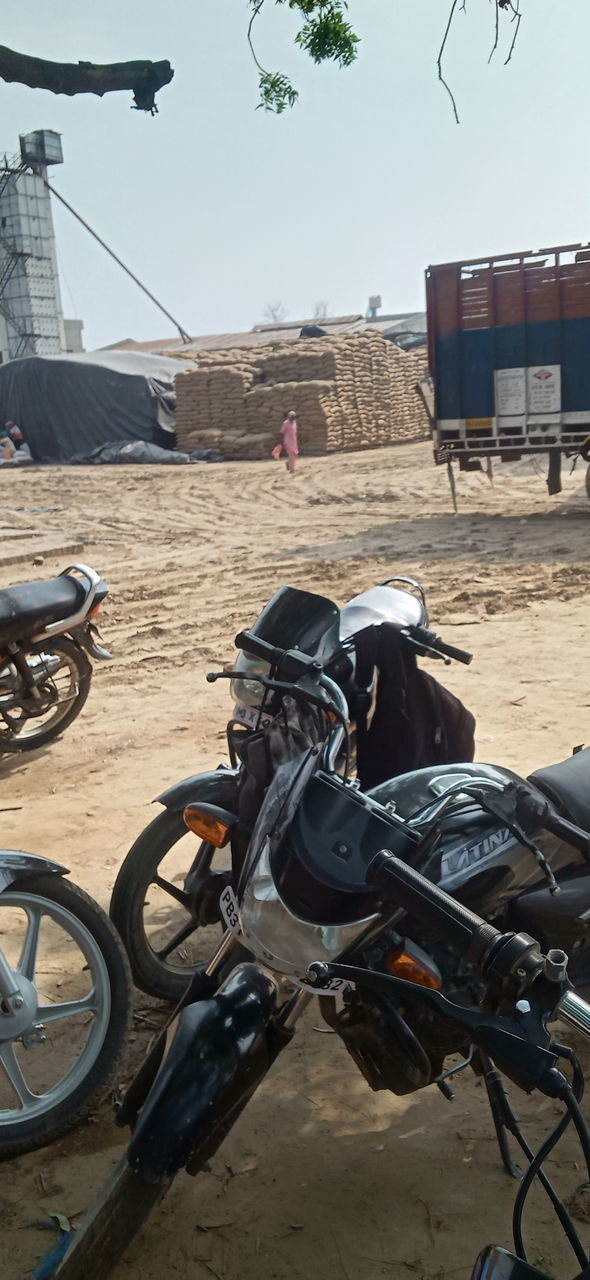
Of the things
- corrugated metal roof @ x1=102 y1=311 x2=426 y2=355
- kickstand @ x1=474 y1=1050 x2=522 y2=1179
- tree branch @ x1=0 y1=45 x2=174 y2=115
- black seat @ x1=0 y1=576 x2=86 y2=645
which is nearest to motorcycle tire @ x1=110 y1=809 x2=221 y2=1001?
kickstand @ x1=474 y1=1050 x2=522 y2=1179

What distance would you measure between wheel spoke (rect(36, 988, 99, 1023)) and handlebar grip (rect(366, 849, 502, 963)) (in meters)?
1.22

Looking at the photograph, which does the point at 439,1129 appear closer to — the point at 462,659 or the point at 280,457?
the point at 462,659

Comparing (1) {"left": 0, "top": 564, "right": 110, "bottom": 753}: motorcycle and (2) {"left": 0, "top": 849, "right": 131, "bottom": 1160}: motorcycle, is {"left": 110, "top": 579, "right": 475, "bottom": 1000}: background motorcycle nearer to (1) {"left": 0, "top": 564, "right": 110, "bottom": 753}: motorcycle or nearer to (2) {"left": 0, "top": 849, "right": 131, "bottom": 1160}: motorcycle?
(2) {"left": 0, "top": 849, "right": 131, "bottom": 1160}: motorcycle

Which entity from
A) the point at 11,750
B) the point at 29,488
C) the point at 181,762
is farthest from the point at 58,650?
the point at 29,488

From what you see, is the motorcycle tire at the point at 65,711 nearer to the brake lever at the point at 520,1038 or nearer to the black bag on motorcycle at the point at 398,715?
the black bag on motorcycle at the point at 398,715

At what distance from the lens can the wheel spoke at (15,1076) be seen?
2.44m

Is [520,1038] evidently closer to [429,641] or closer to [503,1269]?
[503,1269]

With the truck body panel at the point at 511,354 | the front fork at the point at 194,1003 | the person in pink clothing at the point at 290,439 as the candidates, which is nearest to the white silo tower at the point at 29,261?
the person in pink clothing at the point at 290,439

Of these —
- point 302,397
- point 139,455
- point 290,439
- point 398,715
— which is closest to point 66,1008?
point 398,715

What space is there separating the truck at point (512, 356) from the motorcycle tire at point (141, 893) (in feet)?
34.0

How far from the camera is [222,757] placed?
4.94 metres

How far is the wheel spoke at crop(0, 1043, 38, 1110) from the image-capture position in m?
2.44

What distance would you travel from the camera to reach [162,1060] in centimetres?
185

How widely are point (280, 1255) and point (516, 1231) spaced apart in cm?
90
